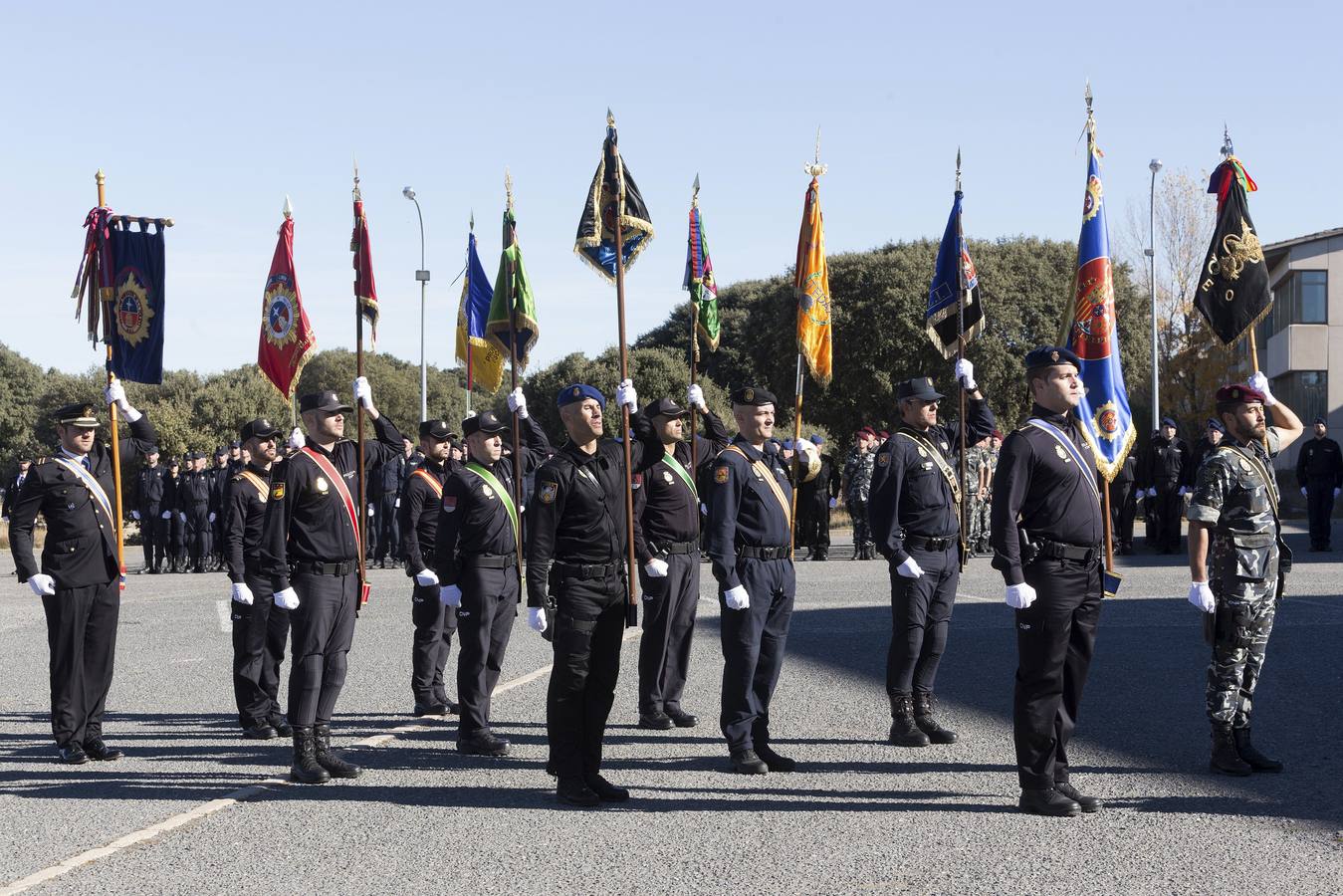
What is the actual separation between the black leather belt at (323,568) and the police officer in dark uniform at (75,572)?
1543mm

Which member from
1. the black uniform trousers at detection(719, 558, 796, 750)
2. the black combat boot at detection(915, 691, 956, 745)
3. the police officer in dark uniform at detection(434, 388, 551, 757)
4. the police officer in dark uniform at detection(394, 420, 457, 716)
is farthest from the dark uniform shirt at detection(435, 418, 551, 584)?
the black combat boot at detection(915, 691, 956, 745)

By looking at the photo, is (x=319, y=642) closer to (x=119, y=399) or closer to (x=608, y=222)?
(x=119, y=399)

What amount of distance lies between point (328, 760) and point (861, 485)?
15038 mm

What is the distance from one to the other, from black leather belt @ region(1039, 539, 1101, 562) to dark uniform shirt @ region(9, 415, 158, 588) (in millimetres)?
5611

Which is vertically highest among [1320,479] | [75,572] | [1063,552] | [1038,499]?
[1038,499]

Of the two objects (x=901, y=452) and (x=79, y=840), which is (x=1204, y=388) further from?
(x=79, y=840)

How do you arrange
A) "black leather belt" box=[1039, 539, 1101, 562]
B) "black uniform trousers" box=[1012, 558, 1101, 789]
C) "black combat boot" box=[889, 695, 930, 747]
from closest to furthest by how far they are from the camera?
"black uniform trousers" box=[1012, 558, 1101, 789] < "black leather belt" box=[1039, 539, 1101, 562] < "black combat boot" box=[889, 695, 930, 747]

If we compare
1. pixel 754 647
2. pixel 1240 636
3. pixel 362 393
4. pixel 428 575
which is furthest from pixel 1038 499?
pixel 362 393

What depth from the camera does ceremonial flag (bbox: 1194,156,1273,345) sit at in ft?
34.5

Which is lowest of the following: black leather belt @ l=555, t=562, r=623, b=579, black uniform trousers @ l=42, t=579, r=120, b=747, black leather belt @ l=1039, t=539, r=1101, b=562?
black uniform trousers @ l=42, t=579, r=120, b=747

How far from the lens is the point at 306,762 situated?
289 inches

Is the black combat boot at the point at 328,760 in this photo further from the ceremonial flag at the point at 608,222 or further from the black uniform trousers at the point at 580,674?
the ceremonial flag at the point at 608,222

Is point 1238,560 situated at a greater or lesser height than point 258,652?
greater

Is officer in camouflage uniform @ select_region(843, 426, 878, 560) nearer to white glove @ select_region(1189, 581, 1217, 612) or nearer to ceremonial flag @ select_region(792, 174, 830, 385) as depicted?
ceremonial flag @ select_region(792, 174, 830, 385)
